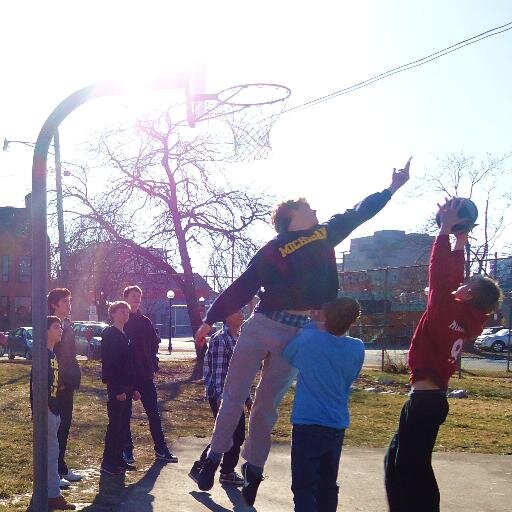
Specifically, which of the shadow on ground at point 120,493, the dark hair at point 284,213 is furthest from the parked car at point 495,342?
the dark hair at point 284,213

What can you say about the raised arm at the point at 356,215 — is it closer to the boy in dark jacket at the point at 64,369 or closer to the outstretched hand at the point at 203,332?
the outstretched hand at the point at 203,332

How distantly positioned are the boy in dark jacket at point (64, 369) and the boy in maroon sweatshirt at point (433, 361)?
3351 millimetres

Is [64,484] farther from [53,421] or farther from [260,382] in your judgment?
[260,382]

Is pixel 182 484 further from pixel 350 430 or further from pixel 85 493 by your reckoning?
pixel 350 430

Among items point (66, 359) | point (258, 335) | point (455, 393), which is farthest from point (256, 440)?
point (455, 393)

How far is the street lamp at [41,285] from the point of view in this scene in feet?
16.3

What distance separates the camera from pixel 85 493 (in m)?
6.90

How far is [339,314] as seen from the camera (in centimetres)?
501

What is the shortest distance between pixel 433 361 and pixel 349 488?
2.44 m

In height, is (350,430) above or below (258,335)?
below

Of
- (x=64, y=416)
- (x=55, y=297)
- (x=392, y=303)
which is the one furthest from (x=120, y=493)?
(x=392, y=303)

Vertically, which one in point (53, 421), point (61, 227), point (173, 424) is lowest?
point (173, 424)

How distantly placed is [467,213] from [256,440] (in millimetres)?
2079

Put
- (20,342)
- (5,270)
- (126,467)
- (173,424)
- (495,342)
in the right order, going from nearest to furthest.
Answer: (126,467) → (173,424) → (20,342) → (495,342) → (5,270)
